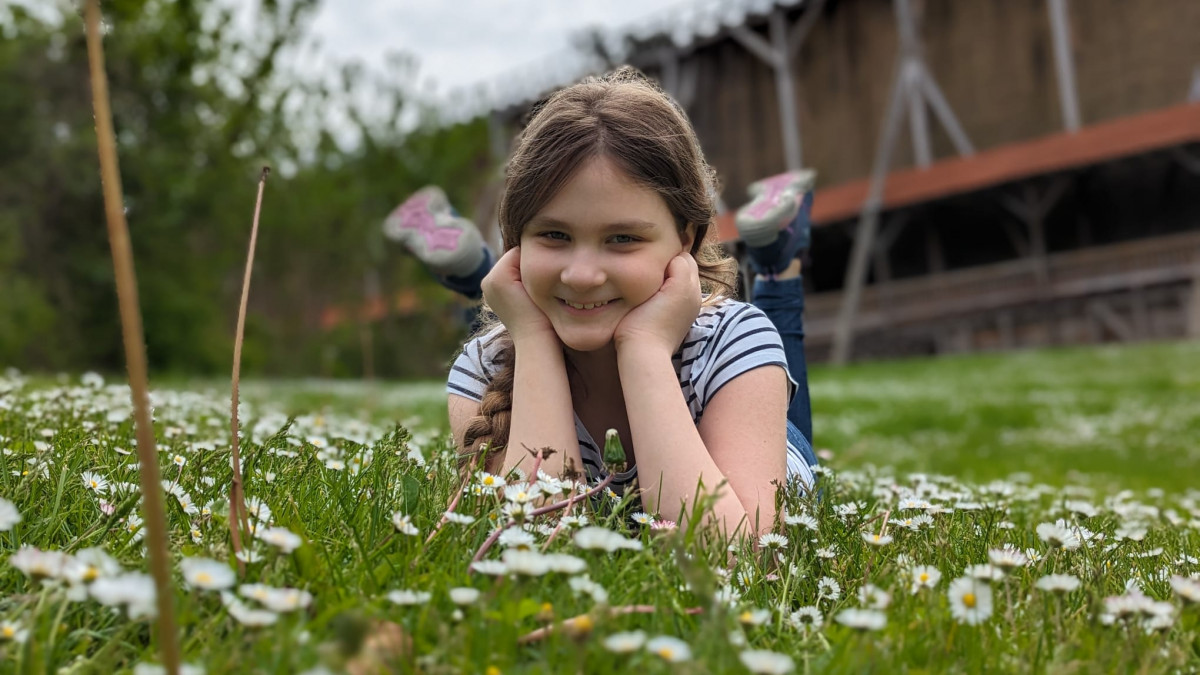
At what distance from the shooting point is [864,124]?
1906 centimetres

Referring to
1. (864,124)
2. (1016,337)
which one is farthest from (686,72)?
(1016,337)

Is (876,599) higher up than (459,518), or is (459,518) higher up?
(459,518)

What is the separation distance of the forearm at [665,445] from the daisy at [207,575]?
0.90m

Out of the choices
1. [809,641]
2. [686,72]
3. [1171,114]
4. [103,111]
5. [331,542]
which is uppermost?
[686,72]

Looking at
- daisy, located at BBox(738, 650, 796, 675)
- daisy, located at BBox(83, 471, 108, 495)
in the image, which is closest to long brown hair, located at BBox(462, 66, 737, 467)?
daisy, located at BBox(83, 471, 108, 495)

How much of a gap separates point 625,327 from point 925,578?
863 mm

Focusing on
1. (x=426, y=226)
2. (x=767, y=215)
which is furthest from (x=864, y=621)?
(x=426, y=226)

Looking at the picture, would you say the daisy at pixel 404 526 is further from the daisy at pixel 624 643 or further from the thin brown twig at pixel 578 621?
the daisy at pixel 624 643

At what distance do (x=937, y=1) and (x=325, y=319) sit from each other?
14.4m

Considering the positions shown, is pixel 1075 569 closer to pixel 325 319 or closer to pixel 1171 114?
pixel 1171 114

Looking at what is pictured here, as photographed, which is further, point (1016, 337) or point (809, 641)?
point (1016, 337)

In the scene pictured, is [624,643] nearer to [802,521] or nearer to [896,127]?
[802,521]

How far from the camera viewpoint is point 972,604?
1291 millimetres

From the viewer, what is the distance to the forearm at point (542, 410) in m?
2.07
